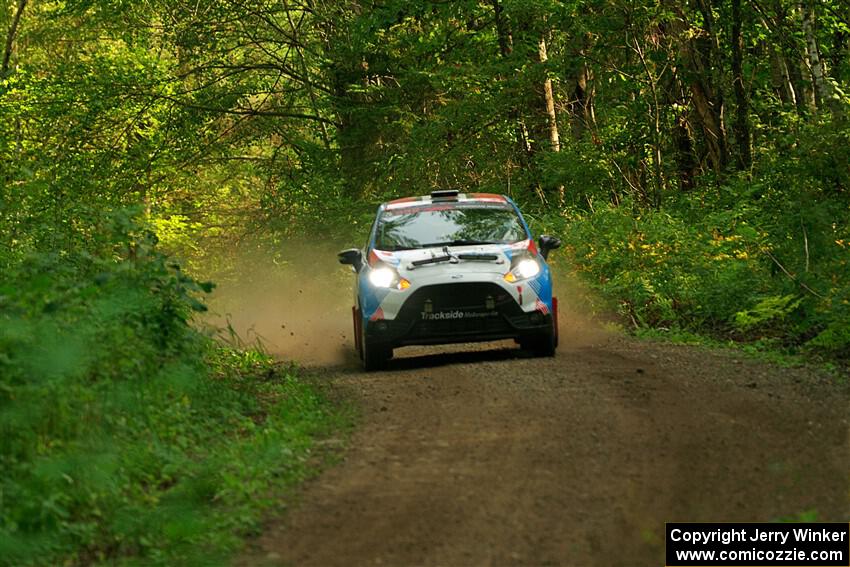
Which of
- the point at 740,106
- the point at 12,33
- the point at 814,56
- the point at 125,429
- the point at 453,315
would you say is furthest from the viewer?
the point at 12,33

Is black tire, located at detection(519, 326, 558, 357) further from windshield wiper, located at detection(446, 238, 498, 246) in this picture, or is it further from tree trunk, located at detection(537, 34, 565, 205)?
tree trunk, located at detection(537, 34, 565, 205)

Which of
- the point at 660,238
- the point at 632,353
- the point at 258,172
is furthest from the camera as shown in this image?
the point at 258,172

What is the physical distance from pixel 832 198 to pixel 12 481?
37.4 feet

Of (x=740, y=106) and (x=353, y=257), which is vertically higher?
(x=740, y=106)

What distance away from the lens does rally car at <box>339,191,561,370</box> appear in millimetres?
13289

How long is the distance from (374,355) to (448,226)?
188 centimetres

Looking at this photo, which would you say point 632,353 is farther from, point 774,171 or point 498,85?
point 498,85

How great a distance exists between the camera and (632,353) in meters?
13.9

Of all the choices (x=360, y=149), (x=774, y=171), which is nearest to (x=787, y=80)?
(x=360, y=149)

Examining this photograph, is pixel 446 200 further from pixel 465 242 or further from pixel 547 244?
pixel 547 244

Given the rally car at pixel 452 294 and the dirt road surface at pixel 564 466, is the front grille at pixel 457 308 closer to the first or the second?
the rally car at pixel 452 294

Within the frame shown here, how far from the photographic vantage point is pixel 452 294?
13.3 metres

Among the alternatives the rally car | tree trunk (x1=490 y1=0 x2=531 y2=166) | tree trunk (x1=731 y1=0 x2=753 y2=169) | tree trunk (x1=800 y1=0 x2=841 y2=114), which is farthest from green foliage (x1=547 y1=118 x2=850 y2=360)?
tree trunk (x1=490 y1=0 x2=531 y2=166)

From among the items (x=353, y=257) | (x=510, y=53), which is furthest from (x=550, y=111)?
(x=353, y=257)
